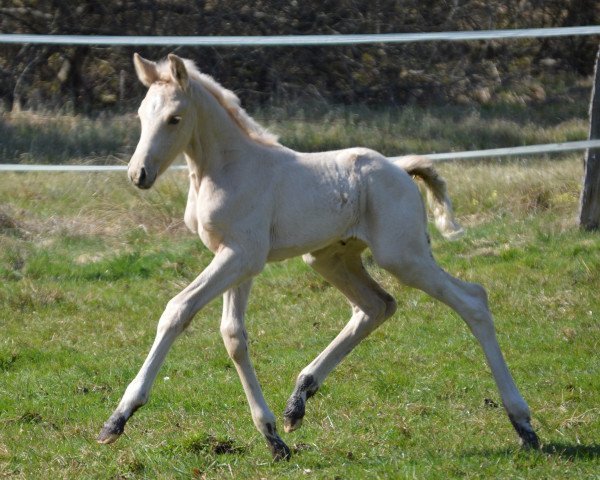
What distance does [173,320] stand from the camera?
5.20 meters

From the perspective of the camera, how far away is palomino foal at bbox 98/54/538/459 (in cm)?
539

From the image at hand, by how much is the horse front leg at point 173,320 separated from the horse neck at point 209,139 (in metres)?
0.50

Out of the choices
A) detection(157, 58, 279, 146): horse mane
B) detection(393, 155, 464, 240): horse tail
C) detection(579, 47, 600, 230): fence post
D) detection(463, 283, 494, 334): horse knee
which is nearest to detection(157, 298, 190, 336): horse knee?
detection(157, 58, 279, 146): horse mane

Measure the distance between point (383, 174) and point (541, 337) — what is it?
101 inches

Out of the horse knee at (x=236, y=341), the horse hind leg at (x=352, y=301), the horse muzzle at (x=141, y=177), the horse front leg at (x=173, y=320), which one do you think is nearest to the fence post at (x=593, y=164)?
the horse hind leg at (x=352, y=301)

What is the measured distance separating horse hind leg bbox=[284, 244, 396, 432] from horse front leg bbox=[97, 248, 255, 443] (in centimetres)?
81

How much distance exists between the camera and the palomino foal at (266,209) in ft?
17.7

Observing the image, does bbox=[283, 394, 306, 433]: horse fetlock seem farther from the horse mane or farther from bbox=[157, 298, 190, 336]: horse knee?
the horse mane

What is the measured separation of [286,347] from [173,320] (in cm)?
273

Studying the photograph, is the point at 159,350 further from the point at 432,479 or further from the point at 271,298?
the point at 271,298

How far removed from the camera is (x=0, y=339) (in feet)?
26.3

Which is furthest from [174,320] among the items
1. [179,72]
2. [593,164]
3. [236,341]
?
[593,164]

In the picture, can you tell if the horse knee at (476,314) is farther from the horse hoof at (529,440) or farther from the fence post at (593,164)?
the fence post at (593,164)

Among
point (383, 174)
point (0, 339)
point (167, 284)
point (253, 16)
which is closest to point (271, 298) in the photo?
point (167, 284)
